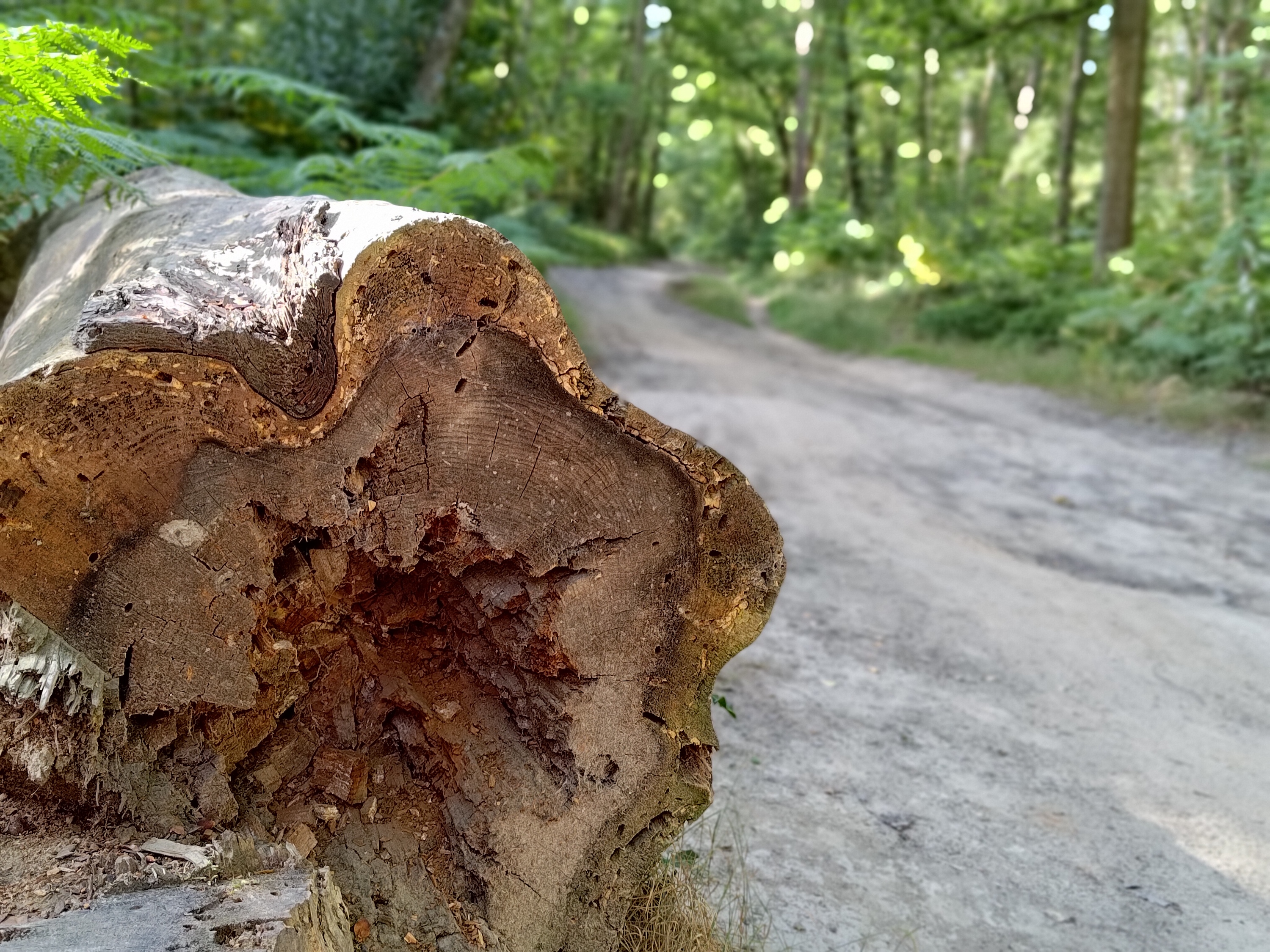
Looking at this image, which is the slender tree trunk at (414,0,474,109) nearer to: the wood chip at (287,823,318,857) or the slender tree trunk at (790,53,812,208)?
the wood chip at (287,823,318,857)

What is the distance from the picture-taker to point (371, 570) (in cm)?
243

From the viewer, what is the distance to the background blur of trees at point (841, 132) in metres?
8.05

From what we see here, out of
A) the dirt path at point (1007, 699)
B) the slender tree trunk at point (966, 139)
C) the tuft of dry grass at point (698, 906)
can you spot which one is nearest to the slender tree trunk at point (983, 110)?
the slender tree trunk at point (966, 139)

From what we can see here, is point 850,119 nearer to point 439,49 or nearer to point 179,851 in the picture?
point 439,49

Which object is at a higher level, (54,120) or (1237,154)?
(1237,154)

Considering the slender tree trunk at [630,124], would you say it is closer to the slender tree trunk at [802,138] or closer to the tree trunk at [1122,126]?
the slender tree trunk at [802,138]

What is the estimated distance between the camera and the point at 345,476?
2260 mm

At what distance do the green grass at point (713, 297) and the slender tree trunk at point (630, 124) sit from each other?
5218 millimetres

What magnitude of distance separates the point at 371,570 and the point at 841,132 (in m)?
37.9

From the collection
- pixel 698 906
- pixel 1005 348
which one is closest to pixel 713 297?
pixel 1005 348

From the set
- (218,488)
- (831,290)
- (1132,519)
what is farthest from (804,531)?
(831,290)

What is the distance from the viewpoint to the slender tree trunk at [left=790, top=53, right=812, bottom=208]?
90.5ft

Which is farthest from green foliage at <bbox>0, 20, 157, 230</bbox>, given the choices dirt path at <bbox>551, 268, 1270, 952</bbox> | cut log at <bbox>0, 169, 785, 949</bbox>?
dirt path at <bbox>551, 268, 1270, 952</bbox>

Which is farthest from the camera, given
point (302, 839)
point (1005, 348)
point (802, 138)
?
point (802, 138)
